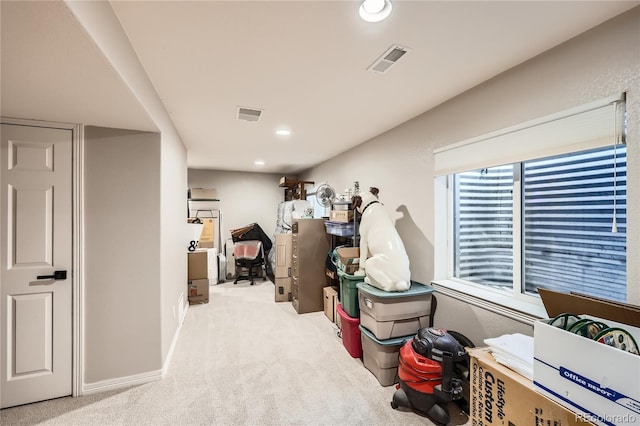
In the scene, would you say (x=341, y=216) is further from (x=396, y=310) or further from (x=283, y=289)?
(x=283, y=289)

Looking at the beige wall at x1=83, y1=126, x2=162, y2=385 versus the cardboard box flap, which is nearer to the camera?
the cardboard box flap

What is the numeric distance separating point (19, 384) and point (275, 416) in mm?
1835

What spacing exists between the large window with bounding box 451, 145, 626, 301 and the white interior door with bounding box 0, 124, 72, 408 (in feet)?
10.4

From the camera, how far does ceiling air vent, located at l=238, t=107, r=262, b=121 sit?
2.48 meters

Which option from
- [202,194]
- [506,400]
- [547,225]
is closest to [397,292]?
[506,400]

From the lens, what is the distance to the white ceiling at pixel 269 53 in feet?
3.84

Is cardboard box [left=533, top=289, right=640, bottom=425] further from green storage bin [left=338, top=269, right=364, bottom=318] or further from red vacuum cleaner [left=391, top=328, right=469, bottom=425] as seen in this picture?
green storage bin [left=338, top=269, right=364, bottom=318]

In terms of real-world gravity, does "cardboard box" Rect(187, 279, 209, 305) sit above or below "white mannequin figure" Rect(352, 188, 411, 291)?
A: below

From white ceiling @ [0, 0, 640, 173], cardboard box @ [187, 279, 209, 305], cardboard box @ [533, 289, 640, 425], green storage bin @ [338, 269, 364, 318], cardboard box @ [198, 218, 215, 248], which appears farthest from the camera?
cardboard box @ [198, 218, 215, 248]

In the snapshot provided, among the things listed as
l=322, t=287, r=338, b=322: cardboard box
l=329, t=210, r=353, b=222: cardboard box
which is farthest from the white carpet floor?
l=329, t=210, r=353, b=222: cardboard box

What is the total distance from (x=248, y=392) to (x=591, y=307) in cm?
218

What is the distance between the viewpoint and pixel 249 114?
258 cm

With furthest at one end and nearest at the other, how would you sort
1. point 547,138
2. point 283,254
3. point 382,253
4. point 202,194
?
1. point 202,194
2. point 283,254
3. point 382,253
4. point 547,138

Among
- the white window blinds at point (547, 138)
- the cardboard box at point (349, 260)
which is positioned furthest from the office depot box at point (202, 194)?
the white window blinds at point (547, 138)
